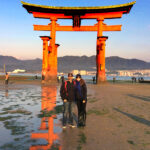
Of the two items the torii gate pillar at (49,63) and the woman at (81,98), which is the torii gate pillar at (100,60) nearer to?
the torii gate pillar at (49,63)

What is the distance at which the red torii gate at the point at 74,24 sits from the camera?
77.8ft

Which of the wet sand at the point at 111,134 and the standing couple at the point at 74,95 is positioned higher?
the standing couple at the point at 74,95

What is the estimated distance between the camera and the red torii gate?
2372 cm

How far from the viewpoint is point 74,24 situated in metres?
25.2

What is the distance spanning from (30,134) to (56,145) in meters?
1.01

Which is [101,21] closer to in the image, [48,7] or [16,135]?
[48,7]

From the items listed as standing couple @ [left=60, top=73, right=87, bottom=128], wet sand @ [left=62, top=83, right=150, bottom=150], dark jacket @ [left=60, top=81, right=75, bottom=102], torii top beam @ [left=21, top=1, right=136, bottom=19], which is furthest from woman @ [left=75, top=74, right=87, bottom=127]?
torii top beam @ [left=21, top=1, right=136, bottom=19]

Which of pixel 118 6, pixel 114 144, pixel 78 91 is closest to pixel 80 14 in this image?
pixel 118 6

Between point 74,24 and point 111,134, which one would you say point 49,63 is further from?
point 111,134

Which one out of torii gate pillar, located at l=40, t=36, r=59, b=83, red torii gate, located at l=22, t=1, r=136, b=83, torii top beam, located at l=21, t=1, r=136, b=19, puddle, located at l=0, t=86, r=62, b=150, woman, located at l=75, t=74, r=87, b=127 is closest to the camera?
puddle, located at l=0, t=86, r=62, b=150

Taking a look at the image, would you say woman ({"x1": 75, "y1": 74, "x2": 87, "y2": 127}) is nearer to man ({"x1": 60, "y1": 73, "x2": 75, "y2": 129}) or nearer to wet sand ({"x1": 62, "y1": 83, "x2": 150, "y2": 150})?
man ({"x1": 60, "y1": 73, "x2": 75, "y2": 129})

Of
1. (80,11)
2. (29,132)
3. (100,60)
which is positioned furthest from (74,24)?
(29,132)

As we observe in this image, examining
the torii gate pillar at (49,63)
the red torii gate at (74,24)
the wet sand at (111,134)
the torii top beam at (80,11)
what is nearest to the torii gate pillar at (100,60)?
the red torii gate at (74,24)

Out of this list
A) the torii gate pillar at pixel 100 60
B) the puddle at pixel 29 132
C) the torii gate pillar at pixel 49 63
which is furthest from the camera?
the torii gate pillar at pixel 49 63
